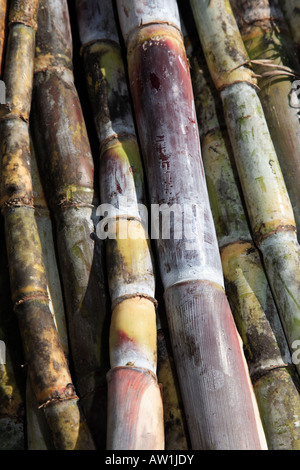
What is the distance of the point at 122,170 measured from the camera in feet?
5.63

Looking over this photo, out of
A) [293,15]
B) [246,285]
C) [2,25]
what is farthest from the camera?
[293,15]

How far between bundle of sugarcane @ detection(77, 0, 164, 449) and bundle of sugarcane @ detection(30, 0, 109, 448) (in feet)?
0.17

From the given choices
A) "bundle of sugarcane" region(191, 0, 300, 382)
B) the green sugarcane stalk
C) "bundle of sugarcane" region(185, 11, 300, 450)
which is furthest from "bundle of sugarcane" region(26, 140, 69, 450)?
"bundle of sugarcane" region(191, 0, 300, 382)

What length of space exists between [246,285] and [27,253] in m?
0.58

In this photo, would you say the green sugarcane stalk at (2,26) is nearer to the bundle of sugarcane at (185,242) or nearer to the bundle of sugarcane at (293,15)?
the bundle of sugarcane at (185,242)

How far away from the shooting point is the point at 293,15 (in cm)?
197

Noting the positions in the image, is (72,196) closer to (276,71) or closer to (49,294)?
(49,294)

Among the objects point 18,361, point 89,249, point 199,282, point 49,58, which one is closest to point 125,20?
point 49,58

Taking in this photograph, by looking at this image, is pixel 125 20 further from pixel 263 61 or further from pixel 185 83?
pixel 263 61

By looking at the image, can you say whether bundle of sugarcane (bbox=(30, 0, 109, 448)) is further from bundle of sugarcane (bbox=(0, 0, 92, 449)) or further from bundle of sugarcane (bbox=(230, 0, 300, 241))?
bundle of sugarcane (bbox=(230, 0, 300, 241))

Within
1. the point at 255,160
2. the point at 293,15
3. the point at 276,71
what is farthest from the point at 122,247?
the point at 293,15

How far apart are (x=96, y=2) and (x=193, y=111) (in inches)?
20.2

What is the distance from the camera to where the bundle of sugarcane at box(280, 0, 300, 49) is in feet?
6.43

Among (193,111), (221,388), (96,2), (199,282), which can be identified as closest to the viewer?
(221,388)
